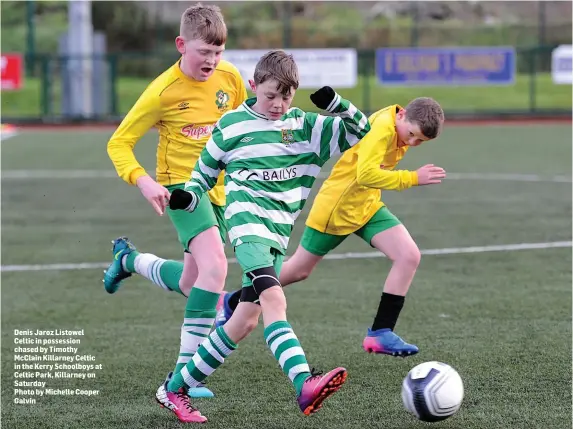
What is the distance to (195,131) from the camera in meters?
5.93

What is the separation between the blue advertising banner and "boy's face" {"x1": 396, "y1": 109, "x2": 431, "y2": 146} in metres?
19.8

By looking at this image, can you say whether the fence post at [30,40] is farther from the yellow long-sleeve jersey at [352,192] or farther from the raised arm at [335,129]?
the raised arm at [335,129]

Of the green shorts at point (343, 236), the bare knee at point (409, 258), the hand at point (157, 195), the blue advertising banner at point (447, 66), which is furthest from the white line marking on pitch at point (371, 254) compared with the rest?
the blue advertising banner at point (447, 66)

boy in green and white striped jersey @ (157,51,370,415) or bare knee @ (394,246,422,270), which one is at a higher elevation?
boy in green and white striped jersey @ (157,51,370,415)

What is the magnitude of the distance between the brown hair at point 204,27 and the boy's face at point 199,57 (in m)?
0.03

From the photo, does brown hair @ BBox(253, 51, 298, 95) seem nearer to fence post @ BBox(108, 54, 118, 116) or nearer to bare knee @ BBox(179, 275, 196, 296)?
bare knee @ BBox(179, 275, 196, 296)

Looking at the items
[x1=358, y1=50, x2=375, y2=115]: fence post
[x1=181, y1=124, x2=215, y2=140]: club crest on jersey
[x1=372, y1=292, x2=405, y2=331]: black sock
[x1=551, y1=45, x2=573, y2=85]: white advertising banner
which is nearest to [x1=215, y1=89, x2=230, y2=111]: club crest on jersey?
[x1=181, y1=124, x2=215, y2=140]: club crest on jersey

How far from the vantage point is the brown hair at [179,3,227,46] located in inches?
222

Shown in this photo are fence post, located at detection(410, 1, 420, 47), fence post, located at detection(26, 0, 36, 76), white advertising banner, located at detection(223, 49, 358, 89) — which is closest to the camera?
white advertising banner, located at detection(223, 49, 358, 89)

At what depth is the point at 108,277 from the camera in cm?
714

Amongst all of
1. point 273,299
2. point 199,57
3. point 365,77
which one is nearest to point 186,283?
point 199,57

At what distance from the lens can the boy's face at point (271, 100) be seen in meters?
5.09

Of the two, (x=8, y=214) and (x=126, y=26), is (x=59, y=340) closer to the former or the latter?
(x=8, y=214)

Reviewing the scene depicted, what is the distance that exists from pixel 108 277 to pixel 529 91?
20.2m
